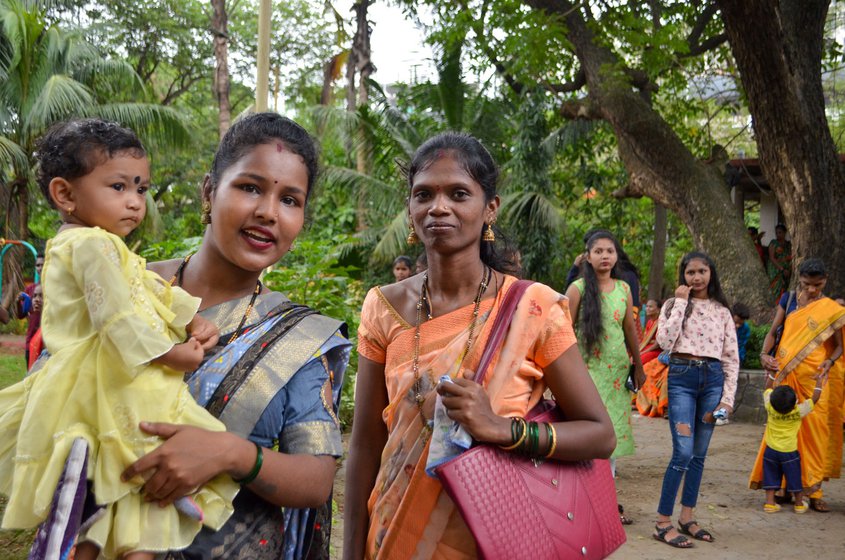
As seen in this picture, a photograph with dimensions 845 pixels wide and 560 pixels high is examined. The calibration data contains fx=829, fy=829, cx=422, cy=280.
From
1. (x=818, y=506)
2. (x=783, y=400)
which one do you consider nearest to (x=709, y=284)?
(x=783, y=400)

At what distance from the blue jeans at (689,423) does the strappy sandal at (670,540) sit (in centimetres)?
10

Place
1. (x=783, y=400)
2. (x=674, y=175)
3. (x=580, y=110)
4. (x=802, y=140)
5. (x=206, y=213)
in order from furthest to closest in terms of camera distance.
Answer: (x=580, y=110) → (x=674, y=175) → (x=802, y=140) → (x=783, y=400) → (x=206, y=213)

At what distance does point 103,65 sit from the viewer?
1814 cm

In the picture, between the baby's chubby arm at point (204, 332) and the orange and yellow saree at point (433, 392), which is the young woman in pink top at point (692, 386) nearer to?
the orange and yellow saree at point (433, 392)

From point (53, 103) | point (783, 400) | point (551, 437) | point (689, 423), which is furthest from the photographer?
point (53, 103)

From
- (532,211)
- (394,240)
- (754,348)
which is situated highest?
(532,211)

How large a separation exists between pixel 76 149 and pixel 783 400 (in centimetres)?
588

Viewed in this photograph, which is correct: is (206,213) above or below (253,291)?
above

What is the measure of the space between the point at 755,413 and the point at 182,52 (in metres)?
19.3

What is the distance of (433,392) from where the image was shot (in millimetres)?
2244

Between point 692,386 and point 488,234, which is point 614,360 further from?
point 488,234

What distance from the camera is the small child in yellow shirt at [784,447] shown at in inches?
253

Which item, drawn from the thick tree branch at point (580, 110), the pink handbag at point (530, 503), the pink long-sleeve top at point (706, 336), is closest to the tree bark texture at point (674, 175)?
the thick tree branch at point (580, 110)

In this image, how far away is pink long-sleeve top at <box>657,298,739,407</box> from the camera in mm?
5633
